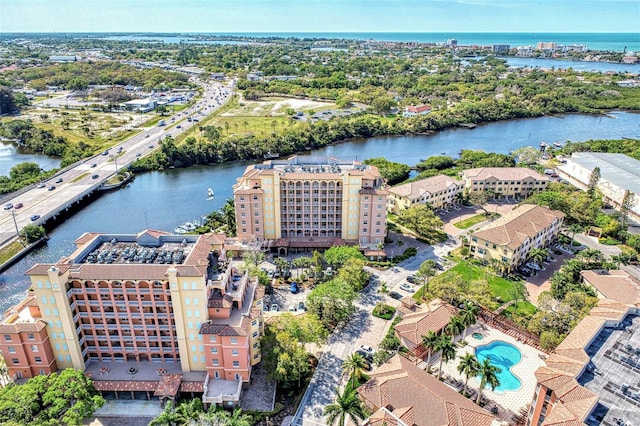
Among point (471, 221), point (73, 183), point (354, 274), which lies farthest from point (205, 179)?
point (471, 221)

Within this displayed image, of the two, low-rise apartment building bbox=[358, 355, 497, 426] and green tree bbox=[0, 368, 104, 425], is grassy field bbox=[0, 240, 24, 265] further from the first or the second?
low-rise apartment building bbox=[358, 355, 497, 426]

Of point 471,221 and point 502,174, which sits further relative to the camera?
point 502,174

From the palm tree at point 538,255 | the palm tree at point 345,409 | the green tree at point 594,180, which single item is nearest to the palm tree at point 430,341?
the palm tree at point 345,409

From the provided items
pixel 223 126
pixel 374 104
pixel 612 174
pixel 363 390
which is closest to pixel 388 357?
pixel 363 390

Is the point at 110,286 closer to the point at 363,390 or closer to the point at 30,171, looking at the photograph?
the point at 363,390

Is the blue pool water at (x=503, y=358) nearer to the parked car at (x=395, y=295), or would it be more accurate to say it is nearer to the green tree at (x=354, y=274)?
the parked car at (x=395, y=295)

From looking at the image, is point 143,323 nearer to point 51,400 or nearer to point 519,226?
point 51,400
